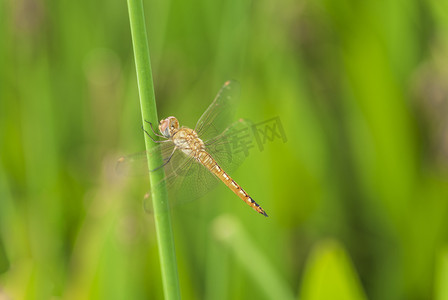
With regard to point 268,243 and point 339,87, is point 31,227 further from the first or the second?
point 339,87

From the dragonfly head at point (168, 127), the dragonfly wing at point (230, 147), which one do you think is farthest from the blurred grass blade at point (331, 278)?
the dragonfly head at point (168, 127)

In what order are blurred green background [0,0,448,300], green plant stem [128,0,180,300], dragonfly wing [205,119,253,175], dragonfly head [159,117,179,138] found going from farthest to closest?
blurred green background [0,0,448,300] < dragonfly wing [205,119,253,175] < dragonfly head [159,117,179,138] < green plant stem [128,0,180,300]

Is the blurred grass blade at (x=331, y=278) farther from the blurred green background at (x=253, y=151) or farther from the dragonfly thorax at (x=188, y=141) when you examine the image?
the dragonfly thorax at (x=188, y=141)

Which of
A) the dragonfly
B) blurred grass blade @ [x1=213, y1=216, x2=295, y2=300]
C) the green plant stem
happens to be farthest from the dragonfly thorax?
the green plant stem

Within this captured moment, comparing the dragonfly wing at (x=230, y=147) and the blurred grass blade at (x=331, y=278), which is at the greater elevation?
the dragonfly wing at (x=230, y=147)

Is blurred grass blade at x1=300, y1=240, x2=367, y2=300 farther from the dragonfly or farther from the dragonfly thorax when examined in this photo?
the dragonfly thorax

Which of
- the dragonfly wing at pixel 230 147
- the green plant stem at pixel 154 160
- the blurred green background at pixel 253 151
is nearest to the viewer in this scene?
the green plant stem at pixel 154 160

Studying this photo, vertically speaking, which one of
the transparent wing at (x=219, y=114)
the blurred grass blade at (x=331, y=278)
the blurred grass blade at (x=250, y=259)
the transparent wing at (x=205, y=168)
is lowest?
the blurred grass blade at (x=331, y=278)
